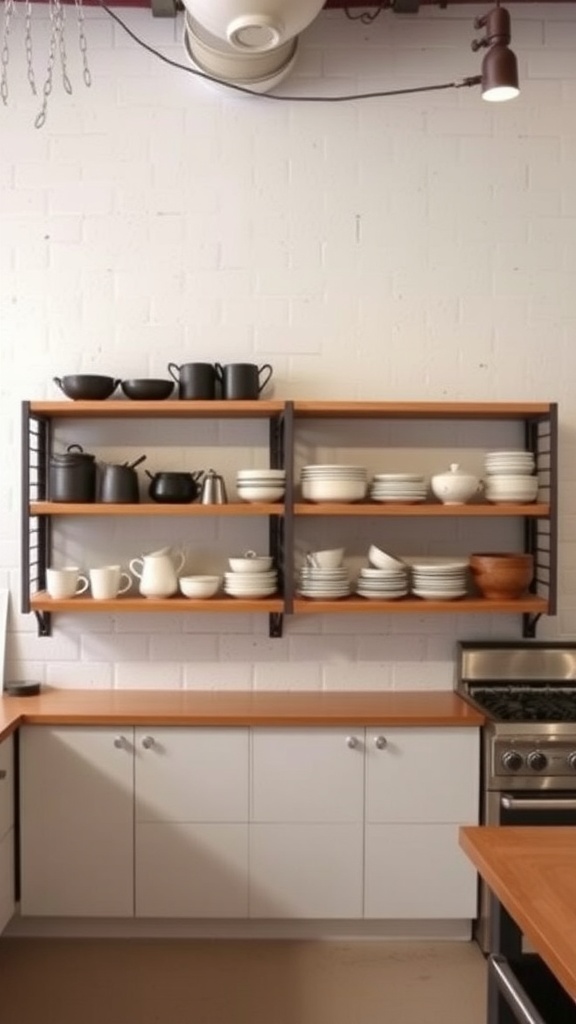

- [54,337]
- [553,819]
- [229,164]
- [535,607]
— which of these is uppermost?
[229,164]

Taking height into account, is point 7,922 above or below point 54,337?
below

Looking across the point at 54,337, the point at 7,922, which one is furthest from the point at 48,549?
the point at 7,922

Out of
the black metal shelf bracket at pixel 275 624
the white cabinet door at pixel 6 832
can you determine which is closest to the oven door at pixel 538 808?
the black metal shelf bracket at pixel 275 624

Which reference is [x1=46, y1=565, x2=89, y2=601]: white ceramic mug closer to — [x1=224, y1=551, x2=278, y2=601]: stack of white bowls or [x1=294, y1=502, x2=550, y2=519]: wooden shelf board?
[x1=224, y1=551, x2=278, y2=601]: stack of white bowls

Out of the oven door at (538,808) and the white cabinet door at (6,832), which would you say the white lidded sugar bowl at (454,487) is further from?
the white cabinet door at (6,832)

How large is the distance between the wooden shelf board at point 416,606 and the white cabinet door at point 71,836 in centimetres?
79

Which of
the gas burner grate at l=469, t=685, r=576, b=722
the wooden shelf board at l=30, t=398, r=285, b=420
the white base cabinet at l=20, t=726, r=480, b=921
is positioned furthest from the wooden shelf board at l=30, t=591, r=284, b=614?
the gas burner grate at l=469, t=685, r=576, b=722

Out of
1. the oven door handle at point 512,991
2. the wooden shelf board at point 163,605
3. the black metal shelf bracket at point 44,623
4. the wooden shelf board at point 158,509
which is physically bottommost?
the oven door handle at point 512,991

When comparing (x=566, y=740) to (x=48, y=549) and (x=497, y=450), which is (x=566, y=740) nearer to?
(x=497, y=450)

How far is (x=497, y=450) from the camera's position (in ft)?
10.4

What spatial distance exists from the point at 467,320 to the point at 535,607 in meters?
1.12

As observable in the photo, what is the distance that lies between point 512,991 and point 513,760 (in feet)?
3.95

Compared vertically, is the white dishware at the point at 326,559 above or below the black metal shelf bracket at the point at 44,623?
above

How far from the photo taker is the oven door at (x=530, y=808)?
259 cm
